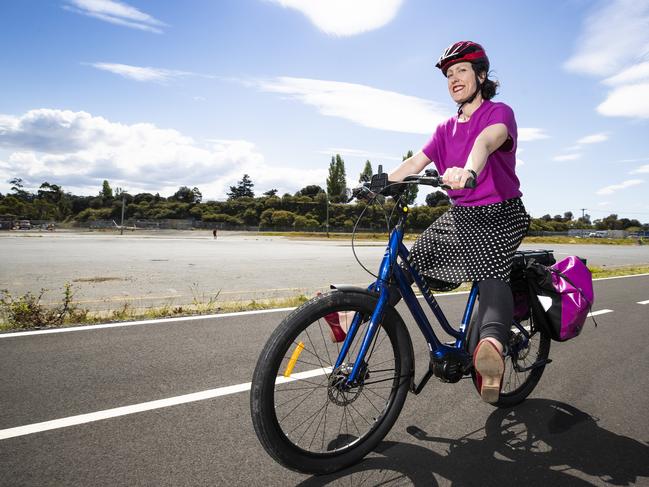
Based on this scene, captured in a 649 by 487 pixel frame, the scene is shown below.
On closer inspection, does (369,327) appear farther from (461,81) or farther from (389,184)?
(461,81)

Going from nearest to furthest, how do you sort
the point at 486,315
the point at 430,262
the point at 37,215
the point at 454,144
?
the point at 486,315 → the point at 430,262 → the point at 454,144 → the point at 37,215

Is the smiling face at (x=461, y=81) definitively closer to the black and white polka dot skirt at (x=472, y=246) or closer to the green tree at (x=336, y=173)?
the black and white polka dot skirt at (x=472, y=246)

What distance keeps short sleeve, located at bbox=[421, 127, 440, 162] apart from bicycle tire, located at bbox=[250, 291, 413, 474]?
3.61 ft

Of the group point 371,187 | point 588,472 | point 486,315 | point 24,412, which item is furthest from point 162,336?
point 588,472

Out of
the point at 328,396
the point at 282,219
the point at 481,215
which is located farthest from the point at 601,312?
the point at 282,219

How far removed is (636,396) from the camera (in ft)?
11.1

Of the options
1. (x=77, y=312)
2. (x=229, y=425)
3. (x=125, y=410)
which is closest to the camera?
(x=229, y=425)

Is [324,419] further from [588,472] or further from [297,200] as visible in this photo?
[297,200]

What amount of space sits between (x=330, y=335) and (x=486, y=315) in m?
0.82

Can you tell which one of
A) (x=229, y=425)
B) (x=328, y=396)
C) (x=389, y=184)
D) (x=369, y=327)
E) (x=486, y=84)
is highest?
(x=486, y=84)

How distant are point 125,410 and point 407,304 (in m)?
1.98

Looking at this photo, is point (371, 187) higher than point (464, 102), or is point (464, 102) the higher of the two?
point (464, 102)

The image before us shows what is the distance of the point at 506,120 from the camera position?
7.43 feet

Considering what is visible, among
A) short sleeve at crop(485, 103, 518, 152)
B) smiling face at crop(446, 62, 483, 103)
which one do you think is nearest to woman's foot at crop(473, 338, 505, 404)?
short sleeve at crop(485, 103, 518, 152)
